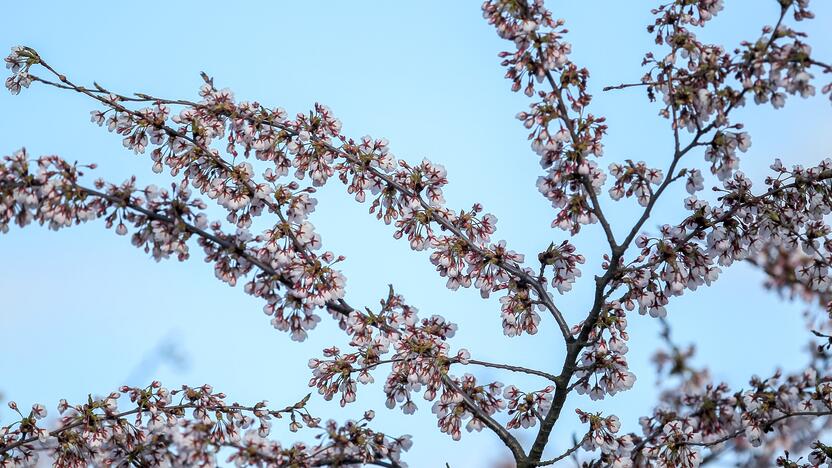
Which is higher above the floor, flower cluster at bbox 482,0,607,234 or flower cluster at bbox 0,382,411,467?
flower cluster at bbox 482,0,607,234

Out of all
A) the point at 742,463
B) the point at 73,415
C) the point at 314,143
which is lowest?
the point at 742,463

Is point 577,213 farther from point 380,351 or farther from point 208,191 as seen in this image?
point 208,191

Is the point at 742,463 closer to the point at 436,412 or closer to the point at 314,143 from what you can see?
the point at 436,412

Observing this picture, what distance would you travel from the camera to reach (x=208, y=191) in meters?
6.85

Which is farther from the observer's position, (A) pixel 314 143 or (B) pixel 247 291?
(A) pixel 314 143

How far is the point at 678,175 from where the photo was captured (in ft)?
20.8

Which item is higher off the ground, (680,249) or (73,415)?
(680,249)

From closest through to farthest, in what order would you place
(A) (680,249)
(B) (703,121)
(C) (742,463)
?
(C) (742,463)
(B) (703,121)
(A) (680,249)

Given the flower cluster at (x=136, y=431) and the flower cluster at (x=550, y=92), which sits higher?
the flower cluster at (x=550, y=92)

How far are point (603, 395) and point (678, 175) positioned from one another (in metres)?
1.76


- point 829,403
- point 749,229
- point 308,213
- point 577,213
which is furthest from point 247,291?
point 829,403

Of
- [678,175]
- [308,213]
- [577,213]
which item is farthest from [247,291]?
[678,175]

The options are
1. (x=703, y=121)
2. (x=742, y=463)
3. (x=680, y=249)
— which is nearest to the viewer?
(x=742, y=463)

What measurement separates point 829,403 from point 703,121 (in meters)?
2.25
